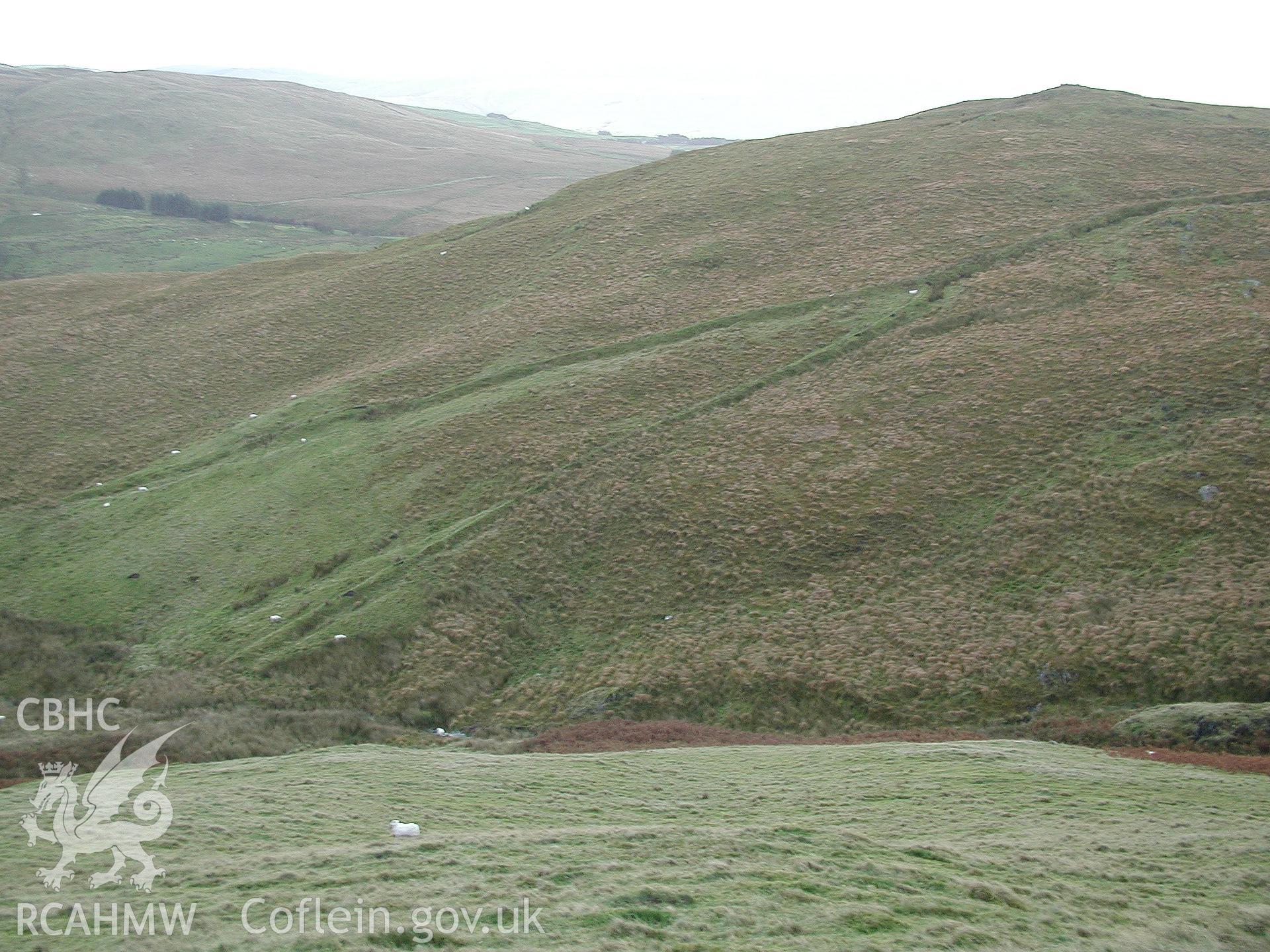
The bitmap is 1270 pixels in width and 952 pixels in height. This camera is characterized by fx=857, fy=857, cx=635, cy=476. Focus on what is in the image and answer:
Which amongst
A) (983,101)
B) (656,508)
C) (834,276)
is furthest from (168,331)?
(983,101)

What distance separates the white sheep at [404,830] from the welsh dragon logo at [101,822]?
375 centimetres

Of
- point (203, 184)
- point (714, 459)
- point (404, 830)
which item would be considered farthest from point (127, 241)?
point (404, 830)

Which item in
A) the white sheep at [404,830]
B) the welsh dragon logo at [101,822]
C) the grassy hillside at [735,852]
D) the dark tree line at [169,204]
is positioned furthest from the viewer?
the dark tree line at [169,204]

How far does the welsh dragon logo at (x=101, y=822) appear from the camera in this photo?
491 inches

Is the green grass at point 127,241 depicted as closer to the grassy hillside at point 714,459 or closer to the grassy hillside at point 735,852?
the grassy hillside at point 714,459

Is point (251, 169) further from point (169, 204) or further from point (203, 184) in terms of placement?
point (169, 204)

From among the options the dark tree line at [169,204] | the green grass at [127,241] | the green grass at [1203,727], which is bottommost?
the green grass at [1203,727]

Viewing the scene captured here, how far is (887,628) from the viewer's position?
30203 millimetres

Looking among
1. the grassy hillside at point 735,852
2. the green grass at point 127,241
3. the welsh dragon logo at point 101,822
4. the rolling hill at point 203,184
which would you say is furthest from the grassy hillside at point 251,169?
the grassy hillside at point 735,852

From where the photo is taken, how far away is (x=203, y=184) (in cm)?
15875

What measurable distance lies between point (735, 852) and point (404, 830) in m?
5.90

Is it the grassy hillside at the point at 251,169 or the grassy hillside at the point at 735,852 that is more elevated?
the grassy hillside at the point at 251,169

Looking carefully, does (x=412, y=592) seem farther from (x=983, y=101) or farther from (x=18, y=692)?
(x=983, y=101)

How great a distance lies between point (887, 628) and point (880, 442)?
39.9 feet
